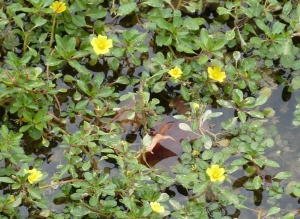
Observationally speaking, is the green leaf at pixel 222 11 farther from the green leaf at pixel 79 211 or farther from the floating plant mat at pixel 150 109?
the green leaf at pixel 79 211

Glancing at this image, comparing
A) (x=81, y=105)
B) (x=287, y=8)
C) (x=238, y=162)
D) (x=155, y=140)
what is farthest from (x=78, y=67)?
(x=287, y=8)

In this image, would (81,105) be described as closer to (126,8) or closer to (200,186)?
(126,8)

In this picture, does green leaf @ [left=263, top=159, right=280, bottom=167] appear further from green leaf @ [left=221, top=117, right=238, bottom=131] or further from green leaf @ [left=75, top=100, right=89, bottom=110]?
green leaf @ [left=75, top=100, right=89, bottom=110]

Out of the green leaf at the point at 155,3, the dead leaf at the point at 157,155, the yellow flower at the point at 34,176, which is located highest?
the green leaf at the point at 155,3

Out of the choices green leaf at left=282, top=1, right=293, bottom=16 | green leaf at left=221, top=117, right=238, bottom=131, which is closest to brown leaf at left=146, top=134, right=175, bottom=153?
green leaf at left=221, top=117, right=238, bottom=131

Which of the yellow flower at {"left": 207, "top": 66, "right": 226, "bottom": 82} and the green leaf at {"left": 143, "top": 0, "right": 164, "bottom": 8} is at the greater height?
the green leaf at {"left": 143, "top": 0, "right": 164, "bottom": 8}

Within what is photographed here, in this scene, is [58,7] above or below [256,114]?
above

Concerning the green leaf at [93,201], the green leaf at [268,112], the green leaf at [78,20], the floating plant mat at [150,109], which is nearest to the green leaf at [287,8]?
the floating plant mat at [150,109]
